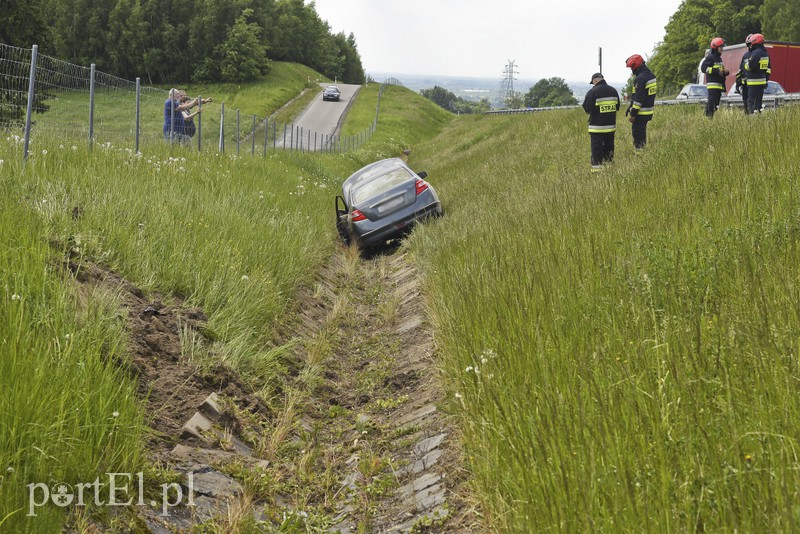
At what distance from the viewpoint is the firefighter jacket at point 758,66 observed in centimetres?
1606

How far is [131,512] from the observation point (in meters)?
3.69

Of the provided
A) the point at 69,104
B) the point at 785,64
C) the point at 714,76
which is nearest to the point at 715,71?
the point at 714,76

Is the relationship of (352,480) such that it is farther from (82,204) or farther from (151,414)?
(82,204)

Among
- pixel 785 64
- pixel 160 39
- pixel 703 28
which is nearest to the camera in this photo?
pixel 785 64

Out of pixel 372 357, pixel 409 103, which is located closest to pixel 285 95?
pixel 409 103

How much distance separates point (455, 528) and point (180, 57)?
289ft

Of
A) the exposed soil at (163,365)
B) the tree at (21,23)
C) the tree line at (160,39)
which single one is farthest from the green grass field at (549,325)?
the tree line at (160,39)

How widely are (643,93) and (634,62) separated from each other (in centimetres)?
65

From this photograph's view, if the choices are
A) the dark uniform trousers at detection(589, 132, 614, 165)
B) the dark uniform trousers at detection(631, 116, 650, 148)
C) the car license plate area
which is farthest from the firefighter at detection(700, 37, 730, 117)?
the car license plate area

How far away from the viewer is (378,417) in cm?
626

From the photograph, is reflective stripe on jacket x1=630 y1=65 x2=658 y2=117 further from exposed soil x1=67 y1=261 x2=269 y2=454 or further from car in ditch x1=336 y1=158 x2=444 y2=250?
exposed soil x1=67 y1=261 x2=269 y2=454

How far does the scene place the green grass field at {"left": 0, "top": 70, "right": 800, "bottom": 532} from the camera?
2.70 metres

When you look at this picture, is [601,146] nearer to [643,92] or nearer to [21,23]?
[643,92]

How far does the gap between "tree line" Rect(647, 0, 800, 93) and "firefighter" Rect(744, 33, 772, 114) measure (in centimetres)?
5565
